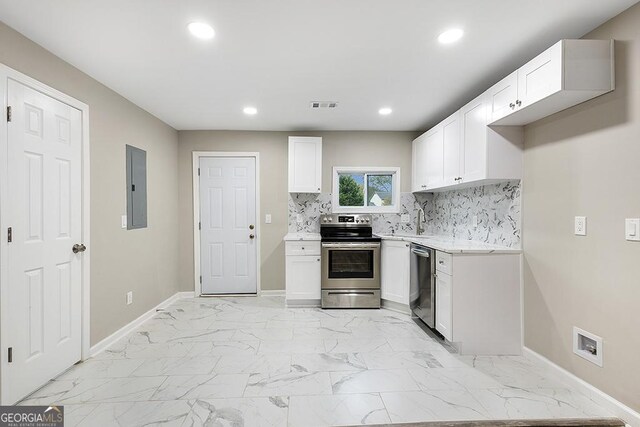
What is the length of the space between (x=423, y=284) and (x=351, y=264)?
3.25 feet

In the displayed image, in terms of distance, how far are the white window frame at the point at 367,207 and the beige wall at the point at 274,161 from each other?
0.08 meters

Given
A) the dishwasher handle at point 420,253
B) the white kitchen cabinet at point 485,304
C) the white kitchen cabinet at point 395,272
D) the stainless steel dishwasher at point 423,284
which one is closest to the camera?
the white kitchen cabinet at point 485,304

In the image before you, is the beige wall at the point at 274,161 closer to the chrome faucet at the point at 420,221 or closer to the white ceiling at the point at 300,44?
the chrome faucet at the point at 420,221

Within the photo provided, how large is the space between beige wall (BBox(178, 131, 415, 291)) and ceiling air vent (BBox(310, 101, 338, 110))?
3.28ft

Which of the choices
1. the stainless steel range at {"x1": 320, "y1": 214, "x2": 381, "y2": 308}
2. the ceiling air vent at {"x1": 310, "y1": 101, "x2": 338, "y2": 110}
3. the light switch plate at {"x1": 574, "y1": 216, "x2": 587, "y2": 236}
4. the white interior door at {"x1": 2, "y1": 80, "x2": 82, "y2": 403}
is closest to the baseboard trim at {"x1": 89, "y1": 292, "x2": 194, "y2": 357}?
the white interior door at {"x1": 2, "y1": 80, "x2": 82, "y2": 403}

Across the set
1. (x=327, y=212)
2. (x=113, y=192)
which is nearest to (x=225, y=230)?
(x=327, y=212)

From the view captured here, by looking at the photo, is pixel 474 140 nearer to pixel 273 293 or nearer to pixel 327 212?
pixel 327 212

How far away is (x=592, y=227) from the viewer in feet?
6.31

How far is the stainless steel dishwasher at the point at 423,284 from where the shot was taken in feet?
9.54

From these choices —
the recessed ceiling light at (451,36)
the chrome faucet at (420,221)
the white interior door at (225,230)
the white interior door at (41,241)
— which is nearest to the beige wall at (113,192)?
the white interior door at (41,241)

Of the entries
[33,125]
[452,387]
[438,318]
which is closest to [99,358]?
[33,125]

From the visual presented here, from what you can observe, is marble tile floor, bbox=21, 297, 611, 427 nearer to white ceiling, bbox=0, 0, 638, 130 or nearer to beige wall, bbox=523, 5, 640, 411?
beige wall, bbox=523, 5, 640, 411

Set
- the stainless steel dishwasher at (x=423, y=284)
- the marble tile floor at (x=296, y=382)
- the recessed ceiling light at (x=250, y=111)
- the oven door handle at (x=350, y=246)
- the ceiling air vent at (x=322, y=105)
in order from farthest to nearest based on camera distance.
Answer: the oven door handle at (x=350, y=246), the recessed ceiling light at (x=250, y=111), the ceiling air vent at (x=322, y=105), the stainless steel dishwasher at (x=423, y=284), the marble tile floor at (x=296, y=382)

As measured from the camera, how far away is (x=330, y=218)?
4.23 metres
